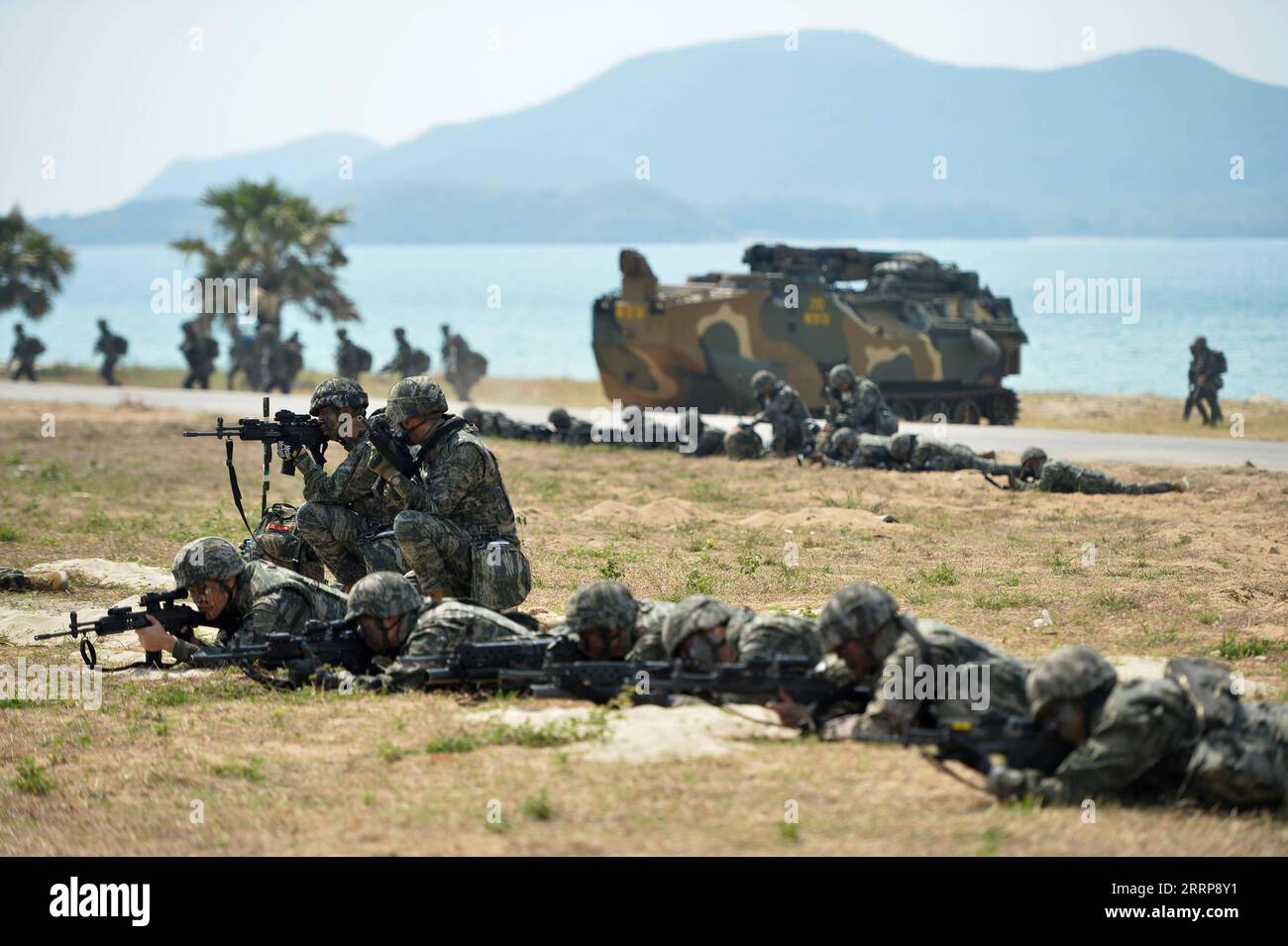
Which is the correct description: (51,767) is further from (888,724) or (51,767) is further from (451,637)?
(888,724)

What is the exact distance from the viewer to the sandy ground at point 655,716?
22.1ft

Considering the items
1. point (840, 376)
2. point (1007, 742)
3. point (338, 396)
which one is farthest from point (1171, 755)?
point (840, 376)

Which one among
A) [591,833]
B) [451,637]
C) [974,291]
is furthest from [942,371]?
[591,833]

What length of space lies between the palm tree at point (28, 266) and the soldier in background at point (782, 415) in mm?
26922

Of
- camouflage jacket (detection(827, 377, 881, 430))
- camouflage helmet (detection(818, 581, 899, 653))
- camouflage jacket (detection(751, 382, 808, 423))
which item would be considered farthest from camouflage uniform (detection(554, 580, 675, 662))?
camouflage jacket (detection(827, 377, 881, 430))

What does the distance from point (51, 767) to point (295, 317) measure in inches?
5125

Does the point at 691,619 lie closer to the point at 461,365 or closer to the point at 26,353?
the point at 461,365

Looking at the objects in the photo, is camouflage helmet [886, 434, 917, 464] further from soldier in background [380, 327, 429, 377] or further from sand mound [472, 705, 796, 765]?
soldier in background [380, 327, 429, 377]

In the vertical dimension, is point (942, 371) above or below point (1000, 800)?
above

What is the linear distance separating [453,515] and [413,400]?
85 centimetres

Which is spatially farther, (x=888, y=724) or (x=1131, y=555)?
(x=1131, y=555)

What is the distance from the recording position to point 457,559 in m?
10.8

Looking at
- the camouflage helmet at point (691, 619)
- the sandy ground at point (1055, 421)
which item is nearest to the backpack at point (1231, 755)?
the camouflage helmet at point (691, 619)
